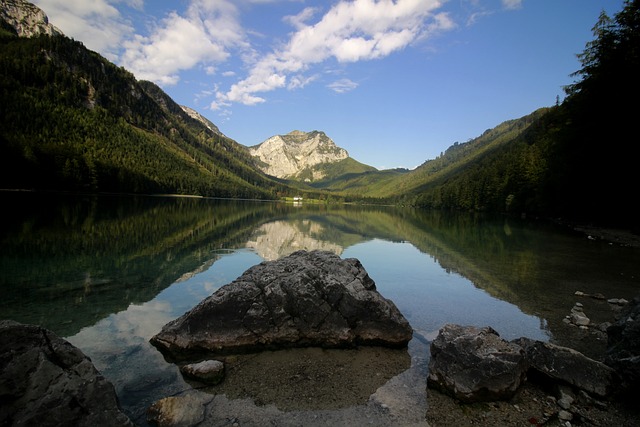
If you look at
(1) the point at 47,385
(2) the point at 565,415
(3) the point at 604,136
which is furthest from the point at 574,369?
(3) the point at 604,136

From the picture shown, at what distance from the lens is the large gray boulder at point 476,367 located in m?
7.84

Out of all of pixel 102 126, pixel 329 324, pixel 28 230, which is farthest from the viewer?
pixel 102 126

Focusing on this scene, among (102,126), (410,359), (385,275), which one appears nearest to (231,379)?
(410,359)

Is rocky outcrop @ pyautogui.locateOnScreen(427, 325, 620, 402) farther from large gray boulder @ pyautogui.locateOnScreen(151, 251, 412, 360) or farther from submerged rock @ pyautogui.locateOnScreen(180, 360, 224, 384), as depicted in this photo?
submerged rock @ pyautogui.locateOnScreen(180, 360, 224, 384)

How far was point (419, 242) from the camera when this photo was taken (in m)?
40.7

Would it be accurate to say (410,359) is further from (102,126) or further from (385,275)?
(102,126)

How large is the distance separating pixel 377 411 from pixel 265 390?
116 inches

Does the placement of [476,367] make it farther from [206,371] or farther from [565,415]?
[206,371]

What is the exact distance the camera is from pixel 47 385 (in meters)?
5.85

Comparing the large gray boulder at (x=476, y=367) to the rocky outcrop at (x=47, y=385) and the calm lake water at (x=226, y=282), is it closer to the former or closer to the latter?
the calm lake water at (x=226, y=282)

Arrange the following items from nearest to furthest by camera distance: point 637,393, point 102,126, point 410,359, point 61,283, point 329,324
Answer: point 637,393 → point 410,359 → point 329,324 → point 61,283 → point 102,126

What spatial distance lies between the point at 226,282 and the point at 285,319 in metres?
8.88

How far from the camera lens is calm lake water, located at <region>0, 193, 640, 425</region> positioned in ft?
29.7

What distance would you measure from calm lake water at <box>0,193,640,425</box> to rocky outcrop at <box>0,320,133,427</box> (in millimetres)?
1505
